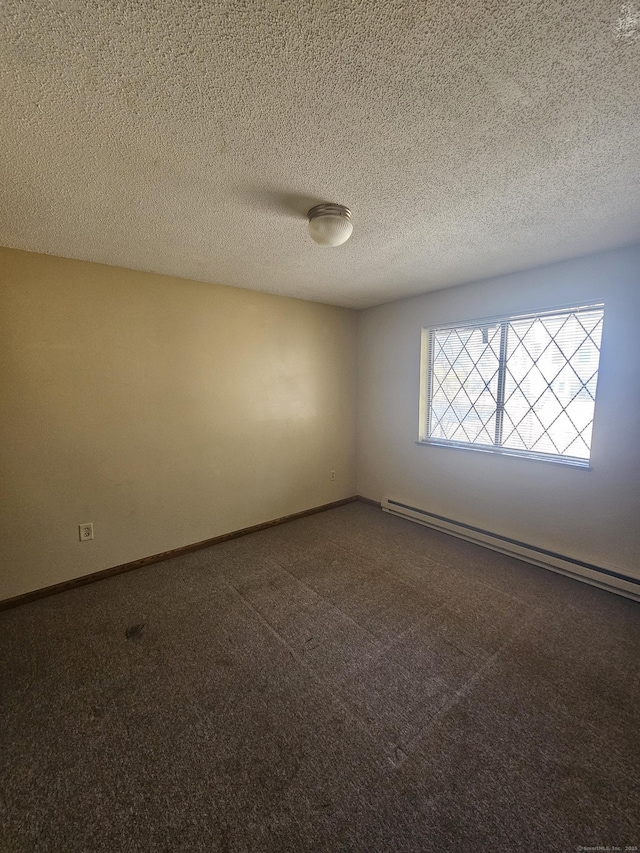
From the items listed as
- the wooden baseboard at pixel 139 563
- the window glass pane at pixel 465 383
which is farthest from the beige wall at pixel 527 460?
the wooden baseboard at pixel 139 563

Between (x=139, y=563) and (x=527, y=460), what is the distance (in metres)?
3.14

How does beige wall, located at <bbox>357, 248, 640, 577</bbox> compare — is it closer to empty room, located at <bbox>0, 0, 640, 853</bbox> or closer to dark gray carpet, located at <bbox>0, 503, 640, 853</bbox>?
empty room, located at <bbox>0, 0, 640, 853</bbox>

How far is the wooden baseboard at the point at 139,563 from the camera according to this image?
2.15 metres

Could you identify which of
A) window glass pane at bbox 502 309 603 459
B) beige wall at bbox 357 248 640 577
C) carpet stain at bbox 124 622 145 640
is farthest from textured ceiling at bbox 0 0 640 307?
carpet stain at bbox 124 622 145 640

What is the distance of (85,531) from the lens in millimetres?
2340

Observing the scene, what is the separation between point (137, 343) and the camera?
2455 millimetres

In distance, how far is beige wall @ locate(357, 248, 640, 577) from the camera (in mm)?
2133

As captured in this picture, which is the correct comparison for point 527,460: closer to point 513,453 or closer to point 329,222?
point 513,453

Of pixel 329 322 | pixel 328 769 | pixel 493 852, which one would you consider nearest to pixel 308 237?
pixel 329 322

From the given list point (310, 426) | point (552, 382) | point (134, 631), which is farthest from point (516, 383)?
point (134, 631)

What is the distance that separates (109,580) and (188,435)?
1188mm

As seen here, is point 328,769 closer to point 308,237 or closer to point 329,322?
point 308,237

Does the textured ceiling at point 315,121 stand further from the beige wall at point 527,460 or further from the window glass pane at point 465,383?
the window glass pane at point 465,383

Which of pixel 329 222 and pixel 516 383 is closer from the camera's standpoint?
pixel 329 222
